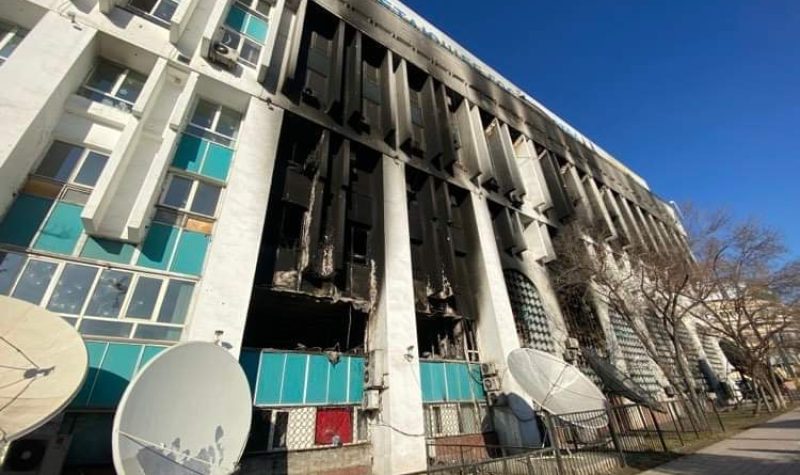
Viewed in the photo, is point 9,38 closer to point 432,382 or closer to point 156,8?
point 156,8

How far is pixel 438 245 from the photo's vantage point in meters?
18.8

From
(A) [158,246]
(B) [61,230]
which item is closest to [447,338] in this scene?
(A) [158,246]

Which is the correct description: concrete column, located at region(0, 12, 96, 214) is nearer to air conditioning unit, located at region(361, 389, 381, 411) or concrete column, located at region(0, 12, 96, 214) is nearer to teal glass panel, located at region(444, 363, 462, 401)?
air conditioning unit, located at region(361, 389, 381, 411)

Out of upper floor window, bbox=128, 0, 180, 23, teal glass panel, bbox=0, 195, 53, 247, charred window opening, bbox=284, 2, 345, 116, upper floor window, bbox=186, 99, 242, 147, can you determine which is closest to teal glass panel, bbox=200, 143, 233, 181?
upper floor window, bbox=186, 99, 242, 147

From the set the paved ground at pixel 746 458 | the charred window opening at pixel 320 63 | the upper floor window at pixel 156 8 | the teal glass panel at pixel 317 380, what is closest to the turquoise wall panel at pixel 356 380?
the teal glass panel at pixel 317 380

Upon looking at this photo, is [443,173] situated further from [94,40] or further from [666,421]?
[666,421]

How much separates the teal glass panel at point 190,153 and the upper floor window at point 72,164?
219cm

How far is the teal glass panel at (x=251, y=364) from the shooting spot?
1062 cm

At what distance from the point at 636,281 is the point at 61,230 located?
126 ft

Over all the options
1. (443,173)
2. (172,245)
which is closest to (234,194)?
(172,245)

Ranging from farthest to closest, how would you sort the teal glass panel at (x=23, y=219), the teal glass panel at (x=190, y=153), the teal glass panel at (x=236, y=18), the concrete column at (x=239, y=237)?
the teal glass panel at (x=236, y=18), the teal glass panel at (x=190, y=153), the concrete column at (x=239, y=237), the teal glass panel at (x=23, y=219)

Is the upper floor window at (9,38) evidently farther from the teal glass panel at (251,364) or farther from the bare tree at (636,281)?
the bare tree at (636,281)

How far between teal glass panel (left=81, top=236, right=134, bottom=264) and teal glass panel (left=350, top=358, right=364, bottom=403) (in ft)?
28.2

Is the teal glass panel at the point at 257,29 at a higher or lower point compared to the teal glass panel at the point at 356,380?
higher
